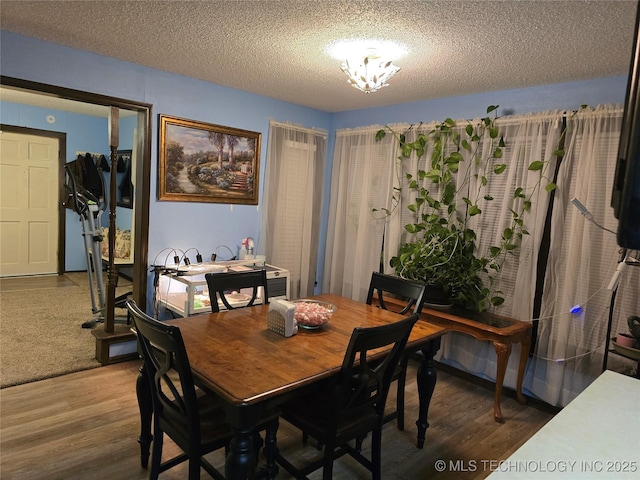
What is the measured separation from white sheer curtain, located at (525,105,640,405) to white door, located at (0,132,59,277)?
6.23 meters

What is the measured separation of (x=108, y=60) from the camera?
2.96 metres

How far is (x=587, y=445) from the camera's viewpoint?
102 cm

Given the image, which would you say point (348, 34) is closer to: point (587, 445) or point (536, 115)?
point (536, 115)

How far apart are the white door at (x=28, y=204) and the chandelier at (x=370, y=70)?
202 inches

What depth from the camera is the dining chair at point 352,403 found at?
1.66m

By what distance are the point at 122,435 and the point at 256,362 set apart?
4.11 ft

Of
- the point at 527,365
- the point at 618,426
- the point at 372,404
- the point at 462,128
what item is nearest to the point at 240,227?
the point at 462,128

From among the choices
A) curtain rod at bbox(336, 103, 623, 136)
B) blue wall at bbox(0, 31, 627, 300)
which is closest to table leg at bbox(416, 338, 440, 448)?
curtain rod at bbox(336, 103, 623, 136)

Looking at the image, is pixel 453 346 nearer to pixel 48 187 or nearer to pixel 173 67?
pixel 173 67

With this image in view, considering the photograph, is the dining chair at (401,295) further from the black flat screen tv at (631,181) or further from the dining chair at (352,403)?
the black flat screen tv at (631,181)

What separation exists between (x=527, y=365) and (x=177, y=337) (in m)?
2.74

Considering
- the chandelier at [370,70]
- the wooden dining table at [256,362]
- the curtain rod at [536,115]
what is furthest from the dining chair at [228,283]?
the curtain rod at [536,115]

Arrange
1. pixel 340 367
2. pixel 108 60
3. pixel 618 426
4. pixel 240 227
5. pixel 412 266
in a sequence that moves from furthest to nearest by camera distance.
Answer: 1. pixel 240 227
2. pixel 412 266
3. pixel 108 60
4. pixel 340 367
5. pixel 618 426

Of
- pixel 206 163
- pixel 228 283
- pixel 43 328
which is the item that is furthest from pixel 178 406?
pixel 43 328
